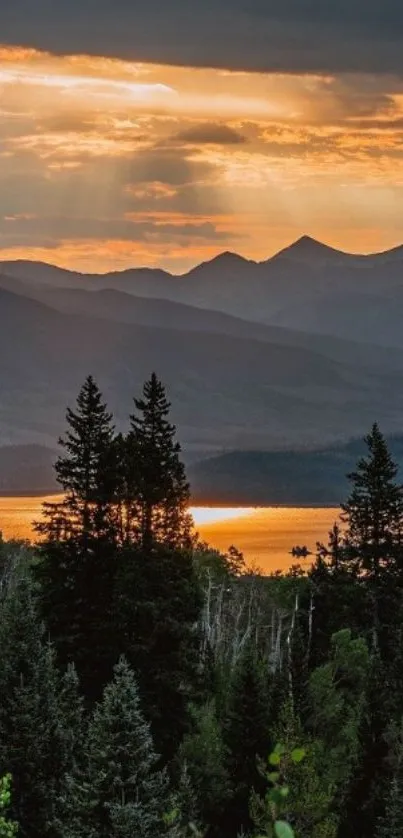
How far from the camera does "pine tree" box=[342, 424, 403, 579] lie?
231 feet

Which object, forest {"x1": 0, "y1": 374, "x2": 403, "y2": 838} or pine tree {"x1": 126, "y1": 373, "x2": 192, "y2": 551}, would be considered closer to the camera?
forest {"x1": 0, "y1": 374, "x2": 403, "y2": 838}

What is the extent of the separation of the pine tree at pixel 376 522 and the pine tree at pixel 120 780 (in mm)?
33062

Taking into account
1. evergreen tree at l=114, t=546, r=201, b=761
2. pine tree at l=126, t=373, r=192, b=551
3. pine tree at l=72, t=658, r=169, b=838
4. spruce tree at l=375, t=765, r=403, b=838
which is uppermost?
pine tree at l=126, t=373, r=192, b=551

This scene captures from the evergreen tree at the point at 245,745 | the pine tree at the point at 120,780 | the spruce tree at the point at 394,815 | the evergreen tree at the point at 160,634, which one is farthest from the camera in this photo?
the evergreen tree at the point at 245,745

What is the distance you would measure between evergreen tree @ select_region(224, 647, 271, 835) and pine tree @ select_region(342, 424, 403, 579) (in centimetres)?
1807

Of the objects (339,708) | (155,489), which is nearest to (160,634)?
(155,489)

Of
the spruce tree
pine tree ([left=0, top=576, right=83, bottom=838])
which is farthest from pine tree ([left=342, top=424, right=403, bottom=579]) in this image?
pine tree ([left=0, top=576, right=83, bottom=838])

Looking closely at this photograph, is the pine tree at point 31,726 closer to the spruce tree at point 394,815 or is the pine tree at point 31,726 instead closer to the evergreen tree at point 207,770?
the evergreen tree at point 207,770

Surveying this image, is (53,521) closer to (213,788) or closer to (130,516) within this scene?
(130,516)

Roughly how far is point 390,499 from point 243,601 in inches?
1328

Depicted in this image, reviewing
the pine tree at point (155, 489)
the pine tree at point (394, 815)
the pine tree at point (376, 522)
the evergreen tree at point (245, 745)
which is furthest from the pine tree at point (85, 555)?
the pine tree at point (376, 522)

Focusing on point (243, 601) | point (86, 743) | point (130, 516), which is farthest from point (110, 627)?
point (243, 601)

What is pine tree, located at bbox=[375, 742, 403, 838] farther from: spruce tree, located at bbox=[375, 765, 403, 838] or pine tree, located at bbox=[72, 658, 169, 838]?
pine tree, located at bbox=[72, 658, 169, 838]

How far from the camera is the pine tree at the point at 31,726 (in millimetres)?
43031
